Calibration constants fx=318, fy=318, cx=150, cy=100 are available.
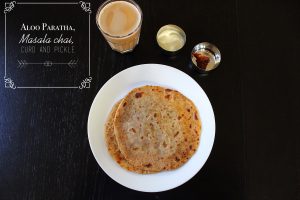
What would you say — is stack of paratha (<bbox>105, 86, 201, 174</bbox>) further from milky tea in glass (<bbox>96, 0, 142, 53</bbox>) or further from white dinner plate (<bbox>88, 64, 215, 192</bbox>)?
milky tea in glass (<bbox>96, 0, 142, 53</bbox>)

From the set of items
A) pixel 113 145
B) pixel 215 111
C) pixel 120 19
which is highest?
pixel 120 19

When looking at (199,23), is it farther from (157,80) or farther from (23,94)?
(23,94)

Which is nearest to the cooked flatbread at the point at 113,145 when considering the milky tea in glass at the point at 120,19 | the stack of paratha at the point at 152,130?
the stack of paratha at the point at 152,130

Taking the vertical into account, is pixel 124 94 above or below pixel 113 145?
above

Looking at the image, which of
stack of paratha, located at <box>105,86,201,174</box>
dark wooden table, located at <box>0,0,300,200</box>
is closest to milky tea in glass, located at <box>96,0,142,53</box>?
dark wooden table, located at <box>0,0,300,200</box>

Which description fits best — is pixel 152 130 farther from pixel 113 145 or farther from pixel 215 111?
pixel 215 111

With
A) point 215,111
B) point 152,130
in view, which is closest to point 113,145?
point 152,130

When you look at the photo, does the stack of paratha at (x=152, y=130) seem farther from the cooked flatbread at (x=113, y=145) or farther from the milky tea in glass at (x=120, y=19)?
the milky tea in glass at (x=120, y=19)
